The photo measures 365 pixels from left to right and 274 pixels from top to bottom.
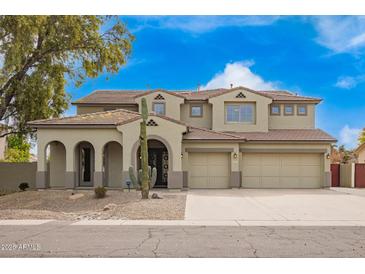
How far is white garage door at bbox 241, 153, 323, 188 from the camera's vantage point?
2317 cm

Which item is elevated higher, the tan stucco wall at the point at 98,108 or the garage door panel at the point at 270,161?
the tan stucco wall at the point at 98,108

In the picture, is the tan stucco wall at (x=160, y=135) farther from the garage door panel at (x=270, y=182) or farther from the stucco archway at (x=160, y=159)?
the garage door panel at (x=270, y=182)

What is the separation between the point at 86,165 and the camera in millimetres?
22500

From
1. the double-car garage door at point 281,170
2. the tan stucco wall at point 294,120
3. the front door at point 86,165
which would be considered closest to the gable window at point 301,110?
the tan stucco wall at point 294,120

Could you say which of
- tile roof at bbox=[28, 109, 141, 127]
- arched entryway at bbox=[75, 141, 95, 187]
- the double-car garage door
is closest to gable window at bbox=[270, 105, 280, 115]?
the double-car garage door

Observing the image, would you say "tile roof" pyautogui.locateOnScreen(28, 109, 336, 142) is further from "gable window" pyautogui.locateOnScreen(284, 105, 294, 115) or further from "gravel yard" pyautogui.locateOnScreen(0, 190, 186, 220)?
"gravel yard" pyautogui.locateOnScreen(0, 190, 186, 220)

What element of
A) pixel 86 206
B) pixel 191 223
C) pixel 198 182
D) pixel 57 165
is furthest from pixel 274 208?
pixel 57 165

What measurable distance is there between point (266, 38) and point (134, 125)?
8.37 m

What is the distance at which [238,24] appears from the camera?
575 inches

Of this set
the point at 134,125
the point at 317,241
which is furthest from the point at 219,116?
the point at 317,241

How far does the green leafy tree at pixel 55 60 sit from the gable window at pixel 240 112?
767cm

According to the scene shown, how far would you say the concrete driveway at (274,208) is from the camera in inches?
478
